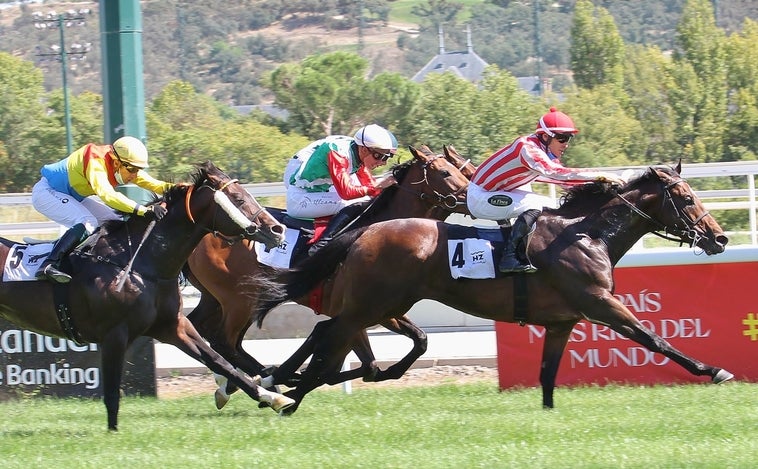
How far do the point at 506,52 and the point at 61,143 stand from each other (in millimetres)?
112617

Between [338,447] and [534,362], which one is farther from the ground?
[338,447]

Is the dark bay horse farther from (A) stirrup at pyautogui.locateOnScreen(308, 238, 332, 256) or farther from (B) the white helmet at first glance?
(B) the white helmet

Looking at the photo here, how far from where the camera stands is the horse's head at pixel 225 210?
7902 millimetres

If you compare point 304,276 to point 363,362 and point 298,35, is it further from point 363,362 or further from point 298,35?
point 298,35

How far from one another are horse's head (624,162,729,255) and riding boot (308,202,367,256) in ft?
7.79

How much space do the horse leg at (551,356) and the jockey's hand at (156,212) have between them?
113 inches

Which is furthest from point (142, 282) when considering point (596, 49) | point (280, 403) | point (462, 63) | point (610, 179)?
point (462, 63)

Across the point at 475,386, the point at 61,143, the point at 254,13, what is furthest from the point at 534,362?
the point at 254,13

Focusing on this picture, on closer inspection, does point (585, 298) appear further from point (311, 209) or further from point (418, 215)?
point (311, 209)

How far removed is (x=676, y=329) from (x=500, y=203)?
6.96ft

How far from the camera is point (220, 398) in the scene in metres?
8.79

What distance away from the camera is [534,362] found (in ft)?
31.4

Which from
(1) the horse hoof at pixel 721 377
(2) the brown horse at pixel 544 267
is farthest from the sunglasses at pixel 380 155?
(1) the horse hoof at pixel 721 377

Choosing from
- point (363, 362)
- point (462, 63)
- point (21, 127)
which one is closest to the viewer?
point (363, 362)
